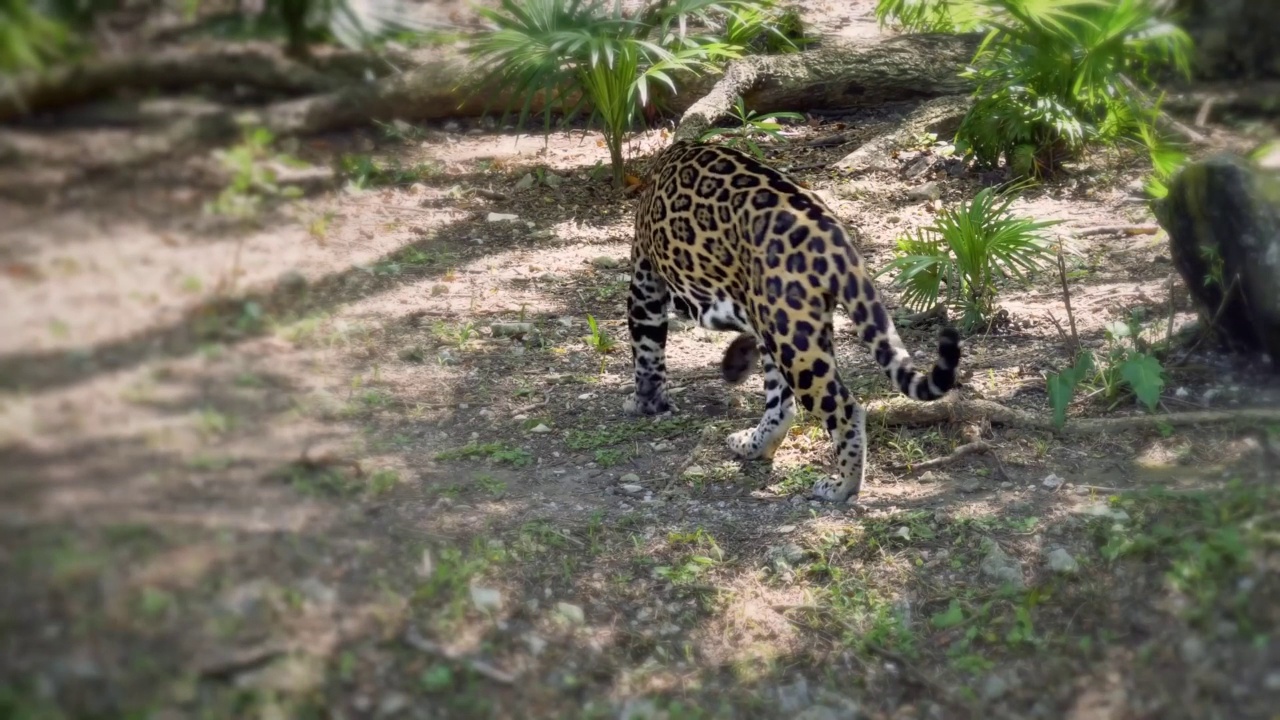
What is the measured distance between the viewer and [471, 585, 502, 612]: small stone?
14.5 ft

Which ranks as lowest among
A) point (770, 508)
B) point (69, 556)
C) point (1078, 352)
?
point (770, 508)

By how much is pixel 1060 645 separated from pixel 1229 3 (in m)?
4.18

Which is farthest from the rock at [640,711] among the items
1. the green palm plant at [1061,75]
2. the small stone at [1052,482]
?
the green palm plant at [1061,75]

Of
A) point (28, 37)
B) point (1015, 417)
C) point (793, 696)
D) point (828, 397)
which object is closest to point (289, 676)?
point (793, 696)

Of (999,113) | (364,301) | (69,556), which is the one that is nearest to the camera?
(69,556)

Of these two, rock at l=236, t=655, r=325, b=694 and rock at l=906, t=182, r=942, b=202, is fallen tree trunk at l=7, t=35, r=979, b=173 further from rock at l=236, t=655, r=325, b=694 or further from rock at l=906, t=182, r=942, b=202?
rock at l=236, t=655, r=325, b=694

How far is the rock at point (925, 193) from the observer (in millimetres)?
9609

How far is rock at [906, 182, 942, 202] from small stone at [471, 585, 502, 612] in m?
6.49

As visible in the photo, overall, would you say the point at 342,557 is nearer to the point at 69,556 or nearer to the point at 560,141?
the point at 69,556

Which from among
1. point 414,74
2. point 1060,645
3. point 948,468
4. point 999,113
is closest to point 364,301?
Answer: point 414,74

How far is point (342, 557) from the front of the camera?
4090mm

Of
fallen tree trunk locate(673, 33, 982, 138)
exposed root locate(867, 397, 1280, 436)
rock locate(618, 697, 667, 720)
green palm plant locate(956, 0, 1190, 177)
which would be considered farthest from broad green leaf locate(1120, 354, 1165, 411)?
fallen tree trunk locate(673, 33, 982, 138)

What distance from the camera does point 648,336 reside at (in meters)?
6.80

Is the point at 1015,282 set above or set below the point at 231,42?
below
